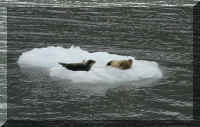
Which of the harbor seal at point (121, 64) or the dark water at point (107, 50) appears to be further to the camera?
the harbor seal at point (121, 64)

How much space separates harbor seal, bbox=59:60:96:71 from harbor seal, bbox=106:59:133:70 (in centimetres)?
17

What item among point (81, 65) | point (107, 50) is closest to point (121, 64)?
point (107, 50)

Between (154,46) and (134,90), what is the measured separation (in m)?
0.48

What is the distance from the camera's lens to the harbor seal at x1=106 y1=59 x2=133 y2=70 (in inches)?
190

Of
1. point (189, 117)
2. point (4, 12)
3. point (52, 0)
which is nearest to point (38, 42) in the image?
point (4, 12)

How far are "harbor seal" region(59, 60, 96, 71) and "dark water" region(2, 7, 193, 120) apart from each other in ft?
0.46

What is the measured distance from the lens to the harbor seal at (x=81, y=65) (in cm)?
476

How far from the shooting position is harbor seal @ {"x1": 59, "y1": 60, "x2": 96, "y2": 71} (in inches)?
187

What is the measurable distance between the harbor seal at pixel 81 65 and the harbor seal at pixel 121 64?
171 millimetres

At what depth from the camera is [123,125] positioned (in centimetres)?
436

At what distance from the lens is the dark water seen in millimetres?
4461

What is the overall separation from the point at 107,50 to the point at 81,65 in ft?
0.97

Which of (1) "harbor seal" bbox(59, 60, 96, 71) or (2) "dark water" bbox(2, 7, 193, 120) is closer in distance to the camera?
(2) "dark water" bbox(2, 7, 193, 120)

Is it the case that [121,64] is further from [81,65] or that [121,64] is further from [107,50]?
[81,65]
